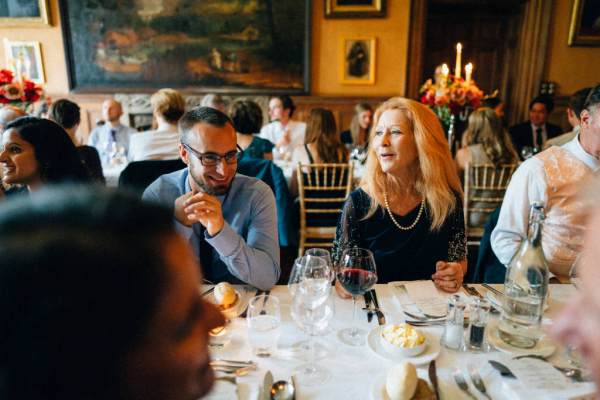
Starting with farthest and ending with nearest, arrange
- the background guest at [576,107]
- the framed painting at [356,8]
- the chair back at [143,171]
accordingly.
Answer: the framed painting at [356,8]
the background guest at [576,107]
the chair back at [143,171]

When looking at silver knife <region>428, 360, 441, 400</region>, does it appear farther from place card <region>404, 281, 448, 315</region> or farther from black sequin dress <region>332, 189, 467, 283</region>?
black sequin dress <region>332, 189, 467, 283</region>

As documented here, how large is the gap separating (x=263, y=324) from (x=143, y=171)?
1.83 m

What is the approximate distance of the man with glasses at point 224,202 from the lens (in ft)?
5.14

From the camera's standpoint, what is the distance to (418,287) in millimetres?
1519

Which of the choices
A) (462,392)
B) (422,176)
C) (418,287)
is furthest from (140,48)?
(462,392)

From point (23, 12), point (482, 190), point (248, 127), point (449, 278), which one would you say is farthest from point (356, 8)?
point (449, 278)

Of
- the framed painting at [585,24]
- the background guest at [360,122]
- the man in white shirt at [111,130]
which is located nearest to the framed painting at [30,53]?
the man in white shirt at [111,130]

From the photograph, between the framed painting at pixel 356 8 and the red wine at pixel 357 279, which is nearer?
the red wine at pixel 357 279

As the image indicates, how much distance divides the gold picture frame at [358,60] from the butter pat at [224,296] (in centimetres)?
546

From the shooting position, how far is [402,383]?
94 centimetres

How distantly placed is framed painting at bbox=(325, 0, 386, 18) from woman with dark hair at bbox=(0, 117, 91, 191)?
499 cm

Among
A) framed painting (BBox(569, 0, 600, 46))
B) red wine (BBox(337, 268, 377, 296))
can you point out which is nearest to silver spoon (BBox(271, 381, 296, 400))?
red wine (BBox(337, 268, 377, 296))

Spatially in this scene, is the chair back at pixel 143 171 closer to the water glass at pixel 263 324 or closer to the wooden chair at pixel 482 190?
the water glass at pixel 263 324

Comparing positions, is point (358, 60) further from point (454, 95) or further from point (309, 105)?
point (454, 95)
